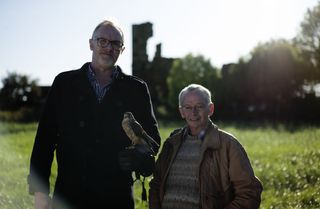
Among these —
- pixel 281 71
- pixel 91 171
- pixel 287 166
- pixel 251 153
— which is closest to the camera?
pixel 91 171

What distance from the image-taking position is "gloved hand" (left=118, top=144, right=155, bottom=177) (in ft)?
12.2

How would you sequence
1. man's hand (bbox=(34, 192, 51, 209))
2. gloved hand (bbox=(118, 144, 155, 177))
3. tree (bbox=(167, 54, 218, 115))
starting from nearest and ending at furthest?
gloved hand (bbox=(118, 144, 155, 177)) < man's hand (bbox=(34, 192, 51, 209)) < tree (bbox=(167, 54, 218, 115))

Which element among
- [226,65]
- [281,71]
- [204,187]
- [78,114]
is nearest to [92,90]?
[78,114]

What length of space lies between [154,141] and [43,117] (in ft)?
3.34

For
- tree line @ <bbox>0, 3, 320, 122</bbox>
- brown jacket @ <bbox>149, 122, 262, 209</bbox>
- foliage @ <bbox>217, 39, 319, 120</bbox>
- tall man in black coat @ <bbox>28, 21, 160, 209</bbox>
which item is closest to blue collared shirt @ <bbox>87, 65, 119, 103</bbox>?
tall man in black coat @ <bbox>28, 21, 160, 209</bbox>

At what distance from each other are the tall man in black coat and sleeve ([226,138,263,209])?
0.75m

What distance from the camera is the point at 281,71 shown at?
164 ft

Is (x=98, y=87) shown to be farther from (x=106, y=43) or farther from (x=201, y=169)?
(x=201, y=169)

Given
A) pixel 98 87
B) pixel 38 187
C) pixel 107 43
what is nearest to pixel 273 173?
pixel 98 87

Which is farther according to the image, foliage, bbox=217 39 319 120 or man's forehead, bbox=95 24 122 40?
foliage, bbox=217 39 319 120

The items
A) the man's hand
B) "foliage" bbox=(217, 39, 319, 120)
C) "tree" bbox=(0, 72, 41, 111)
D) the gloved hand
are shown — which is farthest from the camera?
"tree" bbox=(0, 72, 41, 111)

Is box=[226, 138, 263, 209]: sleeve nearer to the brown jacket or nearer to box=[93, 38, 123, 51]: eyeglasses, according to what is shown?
the brown jacket

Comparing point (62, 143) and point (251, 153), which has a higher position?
point (62, 143)

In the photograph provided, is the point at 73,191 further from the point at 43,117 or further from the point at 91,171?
the point at 43,117
